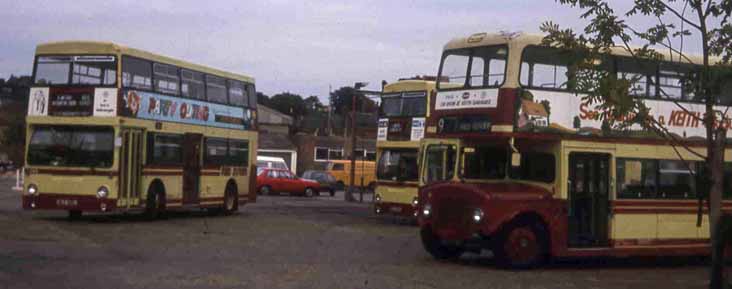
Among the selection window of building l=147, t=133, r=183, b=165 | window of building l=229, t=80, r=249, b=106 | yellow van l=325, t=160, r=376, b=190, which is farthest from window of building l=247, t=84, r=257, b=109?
yellow van l=325, t=160, r=376, b=190

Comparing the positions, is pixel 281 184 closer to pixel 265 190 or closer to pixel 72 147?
pixel 265 190

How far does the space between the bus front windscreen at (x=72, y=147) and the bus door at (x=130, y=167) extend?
1.33 feet

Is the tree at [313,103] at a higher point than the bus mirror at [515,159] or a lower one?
higher

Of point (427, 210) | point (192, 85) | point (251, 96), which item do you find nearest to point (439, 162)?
point (427, 210)

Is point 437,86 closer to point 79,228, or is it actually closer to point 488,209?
point 488,209

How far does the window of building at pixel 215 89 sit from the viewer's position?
30203 mm

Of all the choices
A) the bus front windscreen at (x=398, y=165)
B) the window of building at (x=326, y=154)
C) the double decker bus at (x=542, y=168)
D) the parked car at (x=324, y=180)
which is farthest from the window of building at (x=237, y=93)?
the window of building at (x=326, y=154)

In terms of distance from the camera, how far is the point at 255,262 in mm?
17531

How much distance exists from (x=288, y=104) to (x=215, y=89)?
372 feet

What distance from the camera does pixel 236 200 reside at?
32.6m

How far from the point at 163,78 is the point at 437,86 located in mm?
10091

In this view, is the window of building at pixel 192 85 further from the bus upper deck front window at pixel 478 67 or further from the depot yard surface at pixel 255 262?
the bus upper deck front window at pixel 478 67

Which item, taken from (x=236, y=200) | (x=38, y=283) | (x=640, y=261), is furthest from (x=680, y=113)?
(x=236, y=200)

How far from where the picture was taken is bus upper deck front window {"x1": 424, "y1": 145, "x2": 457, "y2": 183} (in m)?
19.6
